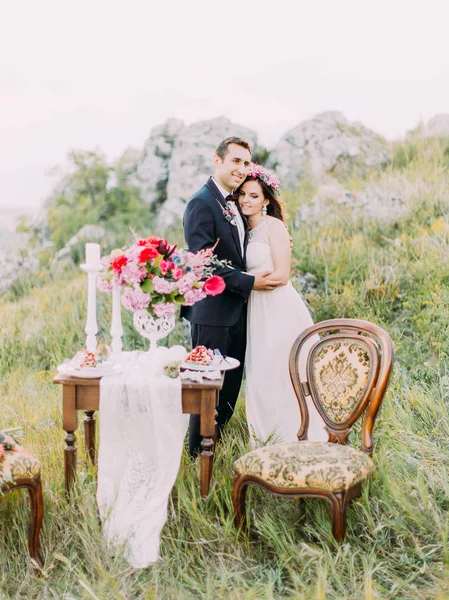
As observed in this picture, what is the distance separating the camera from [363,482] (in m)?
3.54

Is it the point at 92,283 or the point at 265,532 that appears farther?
the point at 92,283

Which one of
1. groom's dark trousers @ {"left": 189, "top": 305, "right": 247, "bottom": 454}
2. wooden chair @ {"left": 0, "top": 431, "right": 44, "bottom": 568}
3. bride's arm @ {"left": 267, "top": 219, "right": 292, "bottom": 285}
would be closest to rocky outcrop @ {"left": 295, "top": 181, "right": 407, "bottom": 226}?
bride's arm @ {"left": 267, "top": 219, "right": 292, "bottom": 285}

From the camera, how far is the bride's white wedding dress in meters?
4.71

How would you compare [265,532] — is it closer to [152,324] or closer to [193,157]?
[152,324]

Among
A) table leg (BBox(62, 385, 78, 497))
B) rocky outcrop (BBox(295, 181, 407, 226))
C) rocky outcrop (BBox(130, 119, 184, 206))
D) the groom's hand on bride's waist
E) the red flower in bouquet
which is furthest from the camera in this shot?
rocky outcrop (BBox(130, 119, 184, 206))

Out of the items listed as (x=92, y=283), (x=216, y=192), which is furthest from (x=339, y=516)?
(x=216, y=192)

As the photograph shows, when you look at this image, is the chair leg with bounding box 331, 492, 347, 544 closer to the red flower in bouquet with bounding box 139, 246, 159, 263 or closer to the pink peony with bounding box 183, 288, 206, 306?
the pink peony with bounding box 183, 288, 206, 306

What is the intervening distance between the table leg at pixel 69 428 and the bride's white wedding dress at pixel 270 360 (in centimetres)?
142

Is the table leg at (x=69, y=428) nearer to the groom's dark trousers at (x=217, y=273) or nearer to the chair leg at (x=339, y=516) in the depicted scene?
the groom's dark trousers at (x=217, y=273)

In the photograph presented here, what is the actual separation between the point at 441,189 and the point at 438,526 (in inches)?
250

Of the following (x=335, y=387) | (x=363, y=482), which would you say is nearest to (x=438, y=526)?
(x=363, y=482)

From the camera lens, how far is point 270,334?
15.4ft

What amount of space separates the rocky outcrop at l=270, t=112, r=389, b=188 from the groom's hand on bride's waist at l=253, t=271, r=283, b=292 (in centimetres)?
728

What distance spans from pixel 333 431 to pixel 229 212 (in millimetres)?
1814
